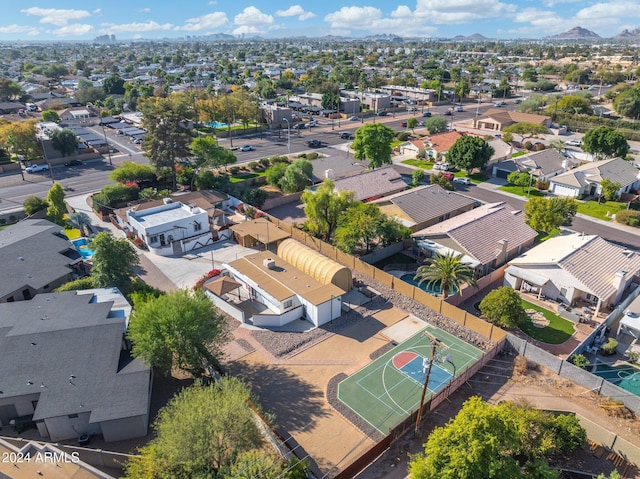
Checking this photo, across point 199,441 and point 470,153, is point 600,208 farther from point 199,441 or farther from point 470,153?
point 199,441

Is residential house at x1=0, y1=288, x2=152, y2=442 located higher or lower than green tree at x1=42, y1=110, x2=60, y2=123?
lower

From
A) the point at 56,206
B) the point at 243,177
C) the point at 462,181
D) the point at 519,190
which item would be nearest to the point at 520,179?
the point at 519,190

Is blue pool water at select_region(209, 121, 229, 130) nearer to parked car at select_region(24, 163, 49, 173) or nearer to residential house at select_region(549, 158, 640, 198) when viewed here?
parked car at select_region(24, 163, 49, 173)

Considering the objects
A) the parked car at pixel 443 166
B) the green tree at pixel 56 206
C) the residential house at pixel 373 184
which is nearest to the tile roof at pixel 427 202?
the residential house at pixel 373 184

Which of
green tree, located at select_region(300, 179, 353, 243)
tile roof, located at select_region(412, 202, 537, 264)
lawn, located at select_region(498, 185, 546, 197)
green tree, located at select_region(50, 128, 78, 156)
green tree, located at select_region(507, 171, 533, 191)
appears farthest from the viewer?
green tree, located at select_region(50, 128, 78, 156)

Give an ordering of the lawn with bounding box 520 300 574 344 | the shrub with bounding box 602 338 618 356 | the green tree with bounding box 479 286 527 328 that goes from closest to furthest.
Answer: the shrub with bounding box 602 338 618 356, the green tree with bounding box 479 286 527 328, the lawn with bounding box 520 300 574 344

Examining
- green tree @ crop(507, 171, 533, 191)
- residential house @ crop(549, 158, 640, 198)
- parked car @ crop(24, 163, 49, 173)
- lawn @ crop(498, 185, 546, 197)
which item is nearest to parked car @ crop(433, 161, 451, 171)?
lawn @ crop(498, 185, 546, 197)
